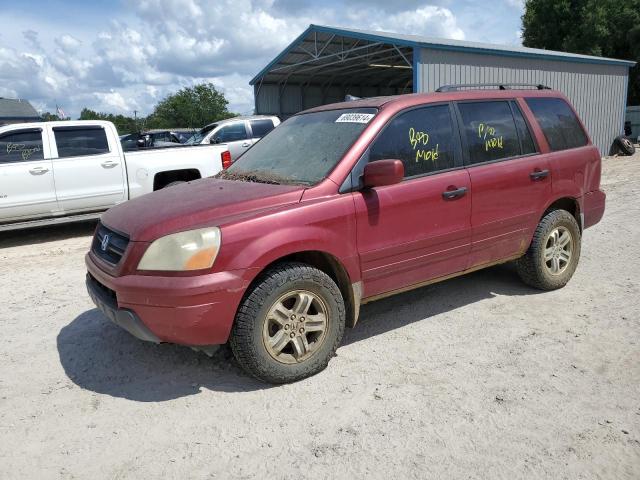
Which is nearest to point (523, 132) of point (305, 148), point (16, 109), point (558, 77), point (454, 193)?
point (454, 193)

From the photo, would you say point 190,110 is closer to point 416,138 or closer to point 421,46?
point 421,46

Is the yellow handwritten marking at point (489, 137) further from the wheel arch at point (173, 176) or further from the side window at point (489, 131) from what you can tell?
the wheel arch at point (173, 176)

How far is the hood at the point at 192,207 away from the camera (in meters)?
3.33

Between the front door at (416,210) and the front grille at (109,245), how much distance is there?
155 centimetres

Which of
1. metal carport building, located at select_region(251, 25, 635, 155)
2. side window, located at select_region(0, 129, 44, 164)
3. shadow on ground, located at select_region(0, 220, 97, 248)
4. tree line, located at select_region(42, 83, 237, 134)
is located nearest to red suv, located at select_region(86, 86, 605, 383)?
side window, located at select_region(0, 129, 44, 164)

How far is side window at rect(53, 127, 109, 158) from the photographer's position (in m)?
8.31

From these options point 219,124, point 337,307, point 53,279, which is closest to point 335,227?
point 337,307

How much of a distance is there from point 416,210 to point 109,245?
2145mm

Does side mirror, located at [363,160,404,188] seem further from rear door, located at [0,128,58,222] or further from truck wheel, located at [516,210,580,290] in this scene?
rear door, located at [0,128,58,222]

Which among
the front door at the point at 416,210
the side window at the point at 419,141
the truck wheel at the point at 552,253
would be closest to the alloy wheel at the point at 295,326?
the front door at the point at 416,210

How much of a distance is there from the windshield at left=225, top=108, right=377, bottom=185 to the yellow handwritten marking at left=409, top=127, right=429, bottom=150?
0.32 meters

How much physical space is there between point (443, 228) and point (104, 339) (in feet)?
9.11

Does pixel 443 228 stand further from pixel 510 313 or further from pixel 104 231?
pixel 104 231

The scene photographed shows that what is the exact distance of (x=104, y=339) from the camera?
4324 mm
